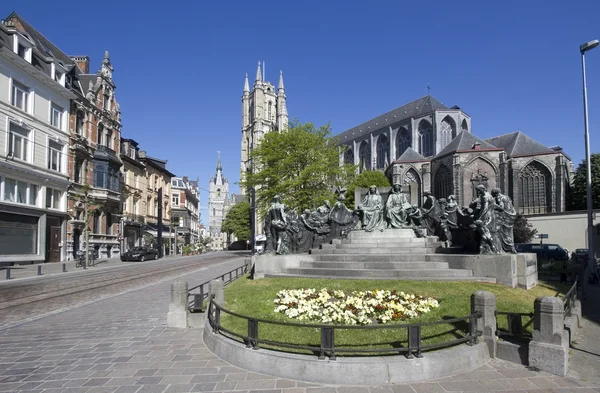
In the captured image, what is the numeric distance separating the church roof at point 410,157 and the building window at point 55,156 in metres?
52.7

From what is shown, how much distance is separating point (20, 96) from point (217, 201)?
124943mm

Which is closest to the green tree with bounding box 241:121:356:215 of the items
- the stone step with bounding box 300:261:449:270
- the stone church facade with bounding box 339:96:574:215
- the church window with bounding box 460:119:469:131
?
the stone church facade with bounding box 339:96:574:215

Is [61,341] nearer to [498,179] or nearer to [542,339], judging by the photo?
[542,339]

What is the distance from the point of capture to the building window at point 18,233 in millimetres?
25938

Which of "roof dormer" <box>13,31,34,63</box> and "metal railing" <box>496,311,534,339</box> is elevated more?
"roof dormer" <box>13,31,34,63</box>

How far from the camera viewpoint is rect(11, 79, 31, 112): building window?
27297 millimetres

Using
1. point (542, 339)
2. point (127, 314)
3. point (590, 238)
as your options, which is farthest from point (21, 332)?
point (590, 238)

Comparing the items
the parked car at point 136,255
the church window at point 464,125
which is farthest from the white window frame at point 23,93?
the church window at point 464,125

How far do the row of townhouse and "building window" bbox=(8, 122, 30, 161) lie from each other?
0.07 metres

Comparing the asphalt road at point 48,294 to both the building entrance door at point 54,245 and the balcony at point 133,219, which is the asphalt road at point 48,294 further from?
the balcony at point 133,219

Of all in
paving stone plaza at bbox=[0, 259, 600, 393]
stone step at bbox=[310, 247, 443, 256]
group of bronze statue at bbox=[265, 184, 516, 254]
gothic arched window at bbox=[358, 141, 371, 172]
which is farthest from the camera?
gothic arched window at bbox=[358, 141, 371, 172]

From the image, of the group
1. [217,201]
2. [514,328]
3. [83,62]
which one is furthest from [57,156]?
[217,201]

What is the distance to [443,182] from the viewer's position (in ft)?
204

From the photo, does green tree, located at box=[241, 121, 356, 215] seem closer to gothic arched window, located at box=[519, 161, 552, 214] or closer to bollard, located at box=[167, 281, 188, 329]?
bollard, located at box=[167, 281, 188, 329]
